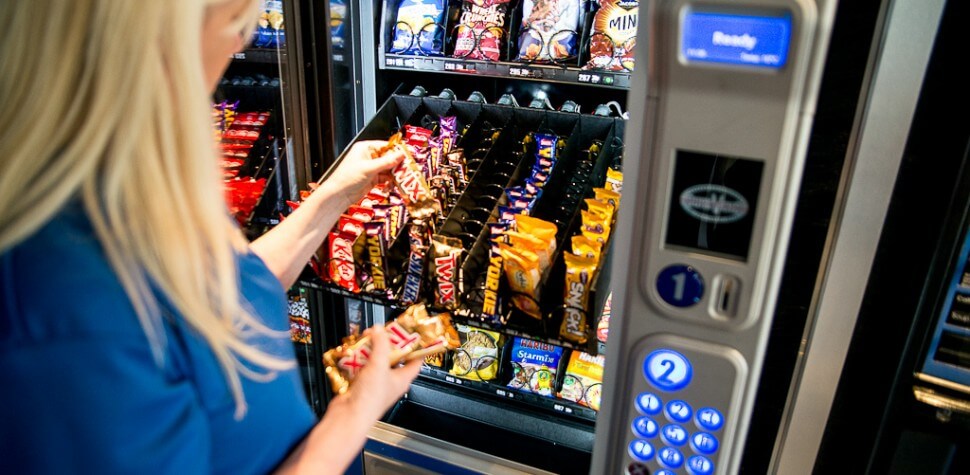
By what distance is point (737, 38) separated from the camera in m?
0.65

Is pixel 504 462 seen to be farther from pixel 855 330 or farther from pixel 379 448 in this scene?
pixel 855 330

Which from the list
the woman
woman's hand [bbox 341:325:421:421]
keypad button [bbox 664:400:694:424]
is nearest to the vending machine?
keypad button [bbox 664:400:694:424]

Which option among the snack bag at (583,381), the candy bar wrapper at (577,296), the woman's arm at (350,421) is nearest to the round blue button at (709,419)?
the candy bar wrapper at (577,296)

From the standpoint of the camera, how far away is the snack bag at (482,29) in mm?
1491

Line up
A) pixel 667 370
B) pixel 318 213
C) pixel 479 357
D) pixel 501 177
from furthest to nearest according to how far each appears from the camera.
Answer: pixel 479 357 < pixel 501 177 < pixel 318 213 < pixel 667 370

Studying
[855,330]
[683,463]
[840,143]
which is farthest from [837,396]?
[840,143]

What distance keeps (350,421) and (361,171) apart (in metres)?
0.55

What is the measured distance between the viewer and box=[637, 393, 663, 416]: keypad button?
0.90 m

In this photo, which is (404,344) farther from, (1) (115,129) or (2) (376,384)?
(1) (115,129)

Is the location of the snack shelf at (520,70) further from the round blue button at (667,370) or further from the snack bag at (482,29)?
the round blue button at (667,370)

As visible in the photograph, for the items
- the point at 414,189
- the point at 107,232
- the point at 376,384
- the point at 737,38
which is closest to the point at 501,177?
the point at 414,189

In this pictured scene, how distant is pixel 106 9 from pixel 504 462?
1227 millimetres

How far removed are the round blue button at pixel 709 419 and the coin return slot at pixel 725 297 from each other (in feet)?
0.50

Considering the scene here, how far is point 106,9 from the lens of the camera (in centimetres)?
58
